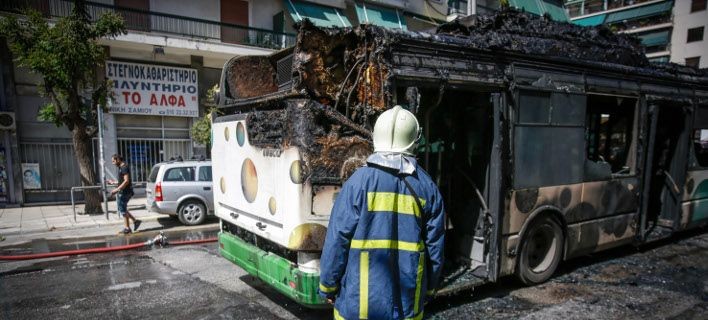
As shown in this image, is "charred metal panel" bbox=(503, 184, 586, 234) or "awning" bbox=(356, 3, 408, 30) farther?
"awning" bbox=(356, 3, 408, 30)

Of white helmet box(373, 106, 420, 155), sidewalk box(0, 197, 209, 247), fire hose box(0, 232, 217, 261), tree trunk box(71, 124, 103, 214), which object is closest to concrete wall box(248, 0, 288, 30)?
tree trunk box(71, 124, 103, 214)

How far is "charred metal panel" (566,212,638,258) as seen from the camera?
5.58m

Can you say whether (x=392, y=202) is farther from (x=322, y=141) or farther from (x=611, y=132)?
(x=611, y=132)

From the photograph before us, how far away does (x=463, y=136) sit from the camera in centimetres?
517

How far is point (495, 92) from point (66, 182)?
14.5 meters

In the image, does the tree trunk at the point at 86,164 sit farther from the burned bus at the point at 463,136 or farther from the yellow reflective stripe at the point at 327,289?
the yellow reflective stripe at the point at 327,289

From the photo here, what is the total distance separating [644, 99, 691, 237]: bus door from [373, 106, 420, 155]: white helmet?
6662mm

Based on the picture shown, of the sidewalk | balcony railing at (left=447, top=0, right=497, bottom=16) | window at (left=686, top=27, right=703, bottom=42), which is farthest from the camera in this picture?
window at (left=686, top=27, right=703, bottom=42)

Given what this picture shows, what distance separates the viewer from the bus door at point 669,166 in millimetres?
7133

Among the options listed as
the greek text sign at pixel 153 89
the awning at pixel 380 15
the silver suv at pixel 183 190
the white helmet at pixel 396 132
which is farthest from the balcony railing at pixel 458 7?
the white helmet at pixel 396 132

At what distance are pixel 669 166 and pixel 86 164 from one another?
1354 cm

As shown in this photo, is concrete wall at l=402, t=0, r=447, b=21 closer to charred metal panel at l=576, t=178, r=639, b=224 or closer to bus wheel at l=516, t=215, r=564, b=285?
charred metal panel at l=576, t=178, r=639, b=224

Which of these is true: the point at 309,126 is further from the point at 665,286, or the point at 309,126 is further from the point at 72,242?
the point at 72,242

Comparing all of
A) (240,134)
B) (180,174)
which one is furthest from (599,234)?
(180,174)
